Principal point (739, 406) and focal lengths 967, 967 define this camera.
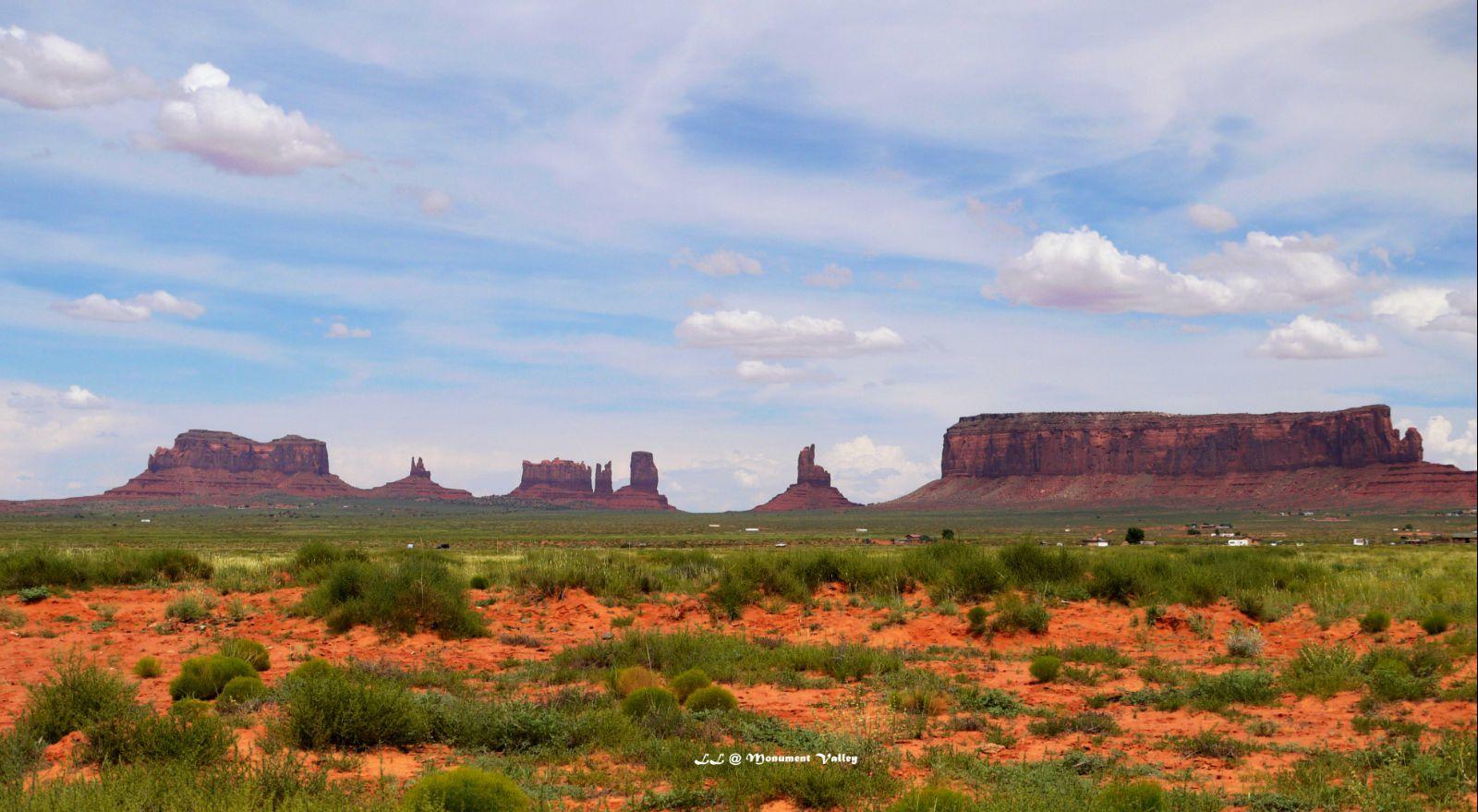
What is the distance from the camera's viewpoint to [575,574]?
2578 centimetres

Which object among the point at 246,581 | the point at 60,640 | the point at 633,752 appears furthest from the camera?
the point at 246,581

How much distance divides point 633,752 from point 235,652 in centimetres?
893

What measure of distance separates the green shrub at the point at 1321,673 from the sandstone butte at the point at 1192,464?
143 m

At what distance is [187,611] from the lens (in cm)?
2119

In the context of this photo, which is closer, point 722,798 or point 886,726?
point 722,798

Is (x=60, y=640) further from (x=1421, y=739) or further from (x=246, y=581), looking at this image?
(x=1421, y=739)

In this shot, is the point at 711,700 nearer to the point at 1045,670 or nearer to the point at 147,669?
the point at 1045,670

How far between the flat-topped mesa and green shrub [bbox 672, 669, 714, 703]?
168 m

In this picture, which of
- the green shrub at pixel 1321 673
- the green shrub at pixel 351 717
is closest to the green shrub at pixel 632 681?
the green shrub at pixel 351 717

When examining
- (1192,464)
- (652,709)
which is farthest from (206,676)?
(1192,464)

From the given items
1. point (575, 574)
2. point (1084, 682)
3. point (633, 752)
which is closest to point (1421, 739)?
point (1084, 682)

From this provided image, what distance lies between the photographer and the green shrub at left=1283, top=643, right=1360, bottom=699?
1405 cm

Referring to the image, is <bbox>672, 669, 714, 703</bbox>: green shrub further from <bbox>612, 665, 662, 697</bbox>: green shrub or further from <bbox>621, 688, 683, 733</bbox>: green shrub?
<bbox>621, 688, 683, 733</bbox>: green shrub

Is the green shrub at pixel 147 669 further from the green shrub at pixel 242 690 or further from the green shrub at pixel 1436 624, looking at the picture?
the green shrub at pixel 1436 624
